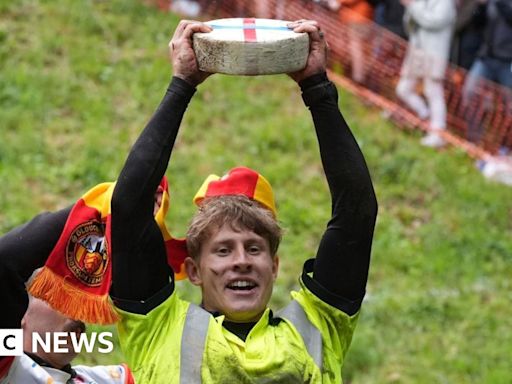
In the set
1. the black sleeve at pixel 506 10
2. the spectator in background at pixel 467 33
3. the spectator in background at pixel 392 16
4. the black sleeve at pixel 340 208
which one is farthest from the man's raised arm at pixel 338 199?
the spectator in background at pixel 392 16

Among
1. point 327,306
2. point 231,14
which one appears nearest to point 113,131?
point 231,14

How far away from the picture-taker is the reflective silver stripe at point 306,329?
4059 mm

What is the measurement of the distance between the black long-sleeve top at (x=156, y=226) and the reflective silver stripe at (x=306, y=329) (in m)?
0.09

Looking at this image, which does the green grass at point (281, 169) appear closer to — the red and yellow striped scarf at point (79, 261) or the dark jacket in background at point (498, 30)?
the dark jacket in background at point (498, 30)

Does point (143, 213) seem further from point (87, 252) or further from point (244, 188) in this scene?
point (87, 252)

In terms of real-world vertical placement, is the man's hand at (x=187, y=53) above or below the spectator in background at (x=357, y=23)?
above

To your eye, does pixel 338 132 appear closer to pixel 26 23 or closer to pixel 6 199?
pixel 6 199

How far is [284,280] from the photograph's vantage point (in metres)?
8.72

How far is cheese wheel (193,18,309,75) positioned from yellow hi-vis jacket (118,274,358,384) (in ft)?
2.41

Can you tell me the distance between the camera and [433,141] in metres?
10.9

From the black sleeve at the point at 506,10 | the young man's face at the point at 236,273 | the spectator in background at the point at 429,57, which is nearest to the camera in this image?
the young man's face at the point at 236,273

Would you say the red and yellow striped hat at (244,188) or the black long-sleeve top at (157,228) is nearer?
the black long-sleeve top at (157,228)

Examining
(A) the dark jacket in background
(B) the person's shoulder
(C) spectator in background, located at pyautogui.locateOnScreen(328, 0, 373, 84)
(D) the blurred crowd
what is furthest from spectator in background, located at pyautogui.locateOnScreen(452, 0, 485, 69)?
(B) the person's shoulder

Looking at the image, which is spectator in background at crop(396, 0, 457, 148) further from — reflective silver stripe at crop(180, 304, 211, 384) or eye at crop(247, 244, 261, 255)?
reflective silver stripe at crop(180, 304, 211, 384)
